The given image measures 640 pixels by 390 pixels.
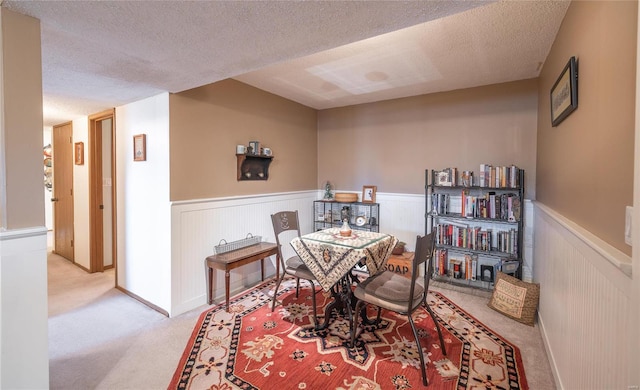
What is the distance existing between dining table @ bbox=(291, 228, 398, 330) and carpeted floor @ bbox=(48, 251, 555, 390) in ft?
3.88

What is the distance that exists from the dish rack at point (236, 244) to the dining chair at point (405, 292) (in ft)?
5.46

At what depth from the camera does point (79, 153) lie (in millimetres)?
4027

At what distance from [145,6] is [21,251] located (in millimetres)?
1422

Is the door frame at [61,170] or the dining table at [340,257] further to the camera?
the door frame at [61,170]

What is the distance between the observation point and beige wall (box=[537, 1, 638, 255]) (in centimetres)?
102

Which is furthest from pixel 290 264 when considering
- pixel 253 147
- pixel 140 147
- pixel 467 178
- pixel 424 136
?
pixel 424 136

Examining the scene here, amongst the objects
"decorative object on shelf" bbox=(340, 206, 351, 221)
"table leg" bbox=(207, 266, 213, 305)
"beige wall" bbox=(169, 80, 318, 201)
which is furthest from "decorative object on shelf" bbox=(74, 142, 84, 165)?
"decorative object on shelf" bbox=(340, 206, 351, 221)

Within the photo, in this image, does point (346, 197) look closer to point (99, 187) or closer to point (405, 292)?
point (405, 292)

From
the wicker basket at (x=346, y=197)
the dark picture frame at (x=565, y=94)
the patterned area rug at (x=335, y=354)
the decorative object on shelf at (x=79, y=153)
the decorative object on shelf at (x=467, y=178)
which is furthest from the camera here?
the wicker basket at (x=346, y=197)

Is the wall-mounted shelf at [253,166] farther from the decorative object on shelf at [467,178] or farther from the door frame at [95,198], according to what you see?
the decorative object on shelf at [467,178]

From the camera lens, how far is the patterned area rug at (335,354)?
187 centimetres

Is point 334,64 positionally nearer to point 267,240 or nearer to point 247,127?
point 247,127

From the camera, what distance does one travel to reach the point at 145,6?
140 cm

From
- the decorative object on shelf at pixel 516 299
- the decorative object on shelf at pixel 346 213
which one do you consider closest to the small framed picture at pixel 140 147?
the decorative object on shelf at pixel 346 213
